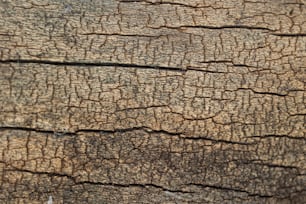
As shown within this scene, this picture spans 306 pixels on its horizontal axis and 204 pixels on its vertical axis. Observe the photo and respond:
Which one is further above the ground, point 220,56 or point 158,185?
point 220,56

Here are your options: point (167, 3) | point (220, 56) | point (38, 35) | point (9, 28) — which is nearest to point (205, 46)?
point (220, 56)

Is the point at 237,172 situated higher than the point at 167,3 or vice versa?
the point at 167,3

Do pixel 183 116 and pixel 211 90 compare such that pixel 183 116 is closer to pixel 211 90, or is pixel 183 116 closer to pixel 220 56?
pixel 211 90

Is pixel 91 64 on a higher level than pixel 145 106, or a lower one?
higher

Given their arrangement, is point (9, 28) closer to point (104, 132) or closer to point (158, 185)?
point (104, 132)

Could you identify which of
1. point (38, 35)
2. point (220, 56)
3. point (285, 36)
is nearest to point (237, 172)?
point (220, 56)

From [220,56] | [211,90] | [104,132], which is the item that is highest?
[220,56]
